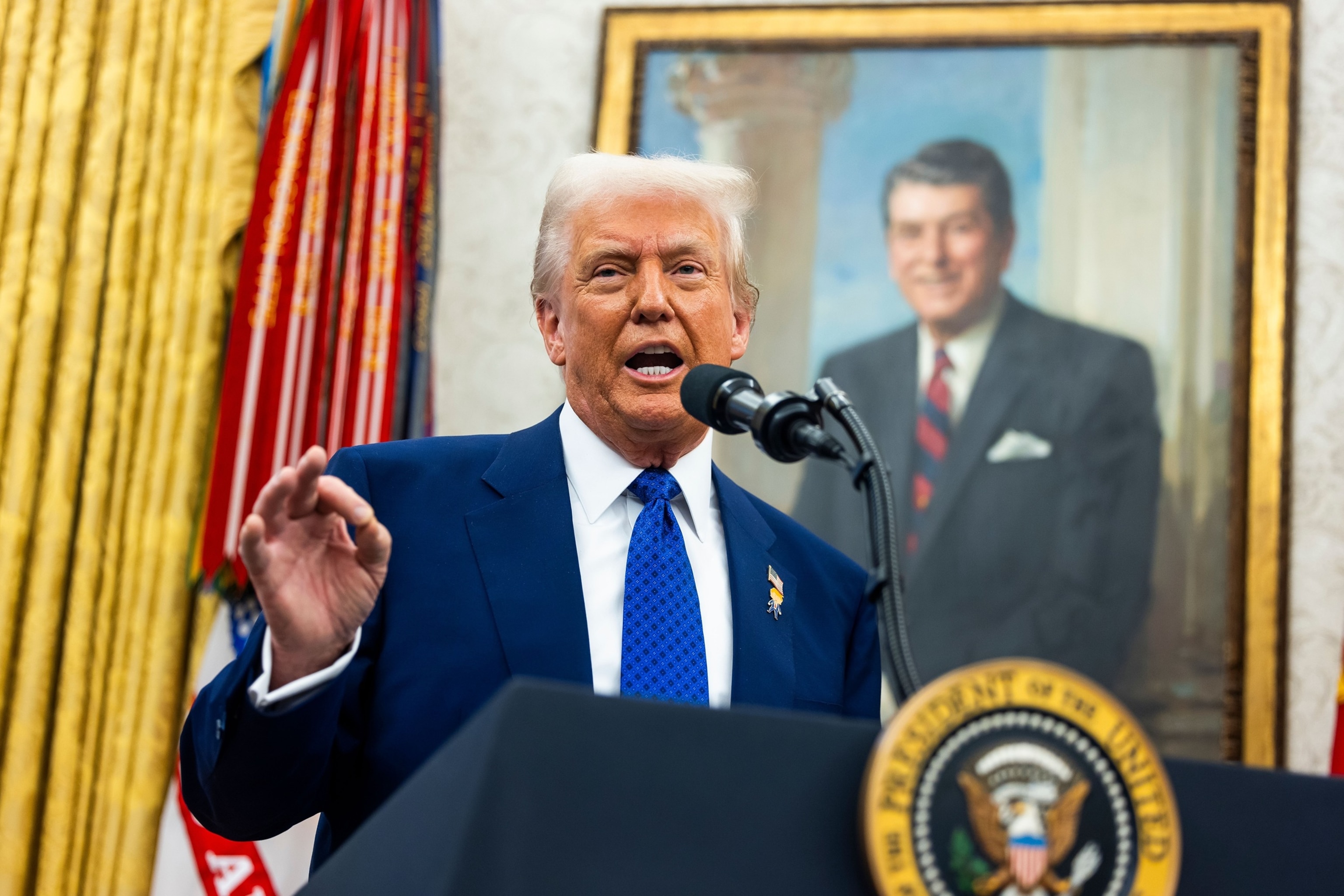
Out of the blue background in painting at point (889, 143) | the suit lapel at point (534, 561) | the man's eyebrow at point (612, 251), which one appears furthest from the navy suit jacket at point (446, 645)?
the blue background in painting at point (889, 143)

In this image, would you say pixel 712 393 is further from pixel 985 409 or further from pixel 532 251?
pixel 532 251

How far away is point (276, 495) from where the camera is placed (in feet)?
3.35

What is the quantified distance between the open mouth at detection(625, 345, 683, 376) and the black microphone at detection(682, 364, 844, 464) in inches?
20.1

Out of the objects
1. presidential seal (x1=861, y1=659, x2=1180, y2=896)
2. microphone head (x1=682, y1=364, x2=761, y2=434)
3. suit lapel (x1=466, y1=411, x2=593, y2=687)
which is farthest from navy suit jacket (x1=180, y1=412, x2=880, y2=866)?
Result: presidential seal (x1=861, y1=659, x2=1180, y2=896)

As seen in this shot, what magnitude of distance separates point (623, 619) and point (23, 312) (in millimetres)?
2296

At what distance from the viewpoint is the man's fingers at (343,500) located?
104 cm

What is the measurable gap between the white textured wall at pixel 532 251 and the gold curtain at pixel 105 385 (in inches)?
23.0

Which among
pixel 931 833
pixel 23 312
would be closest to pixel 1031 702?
pixel 931 833

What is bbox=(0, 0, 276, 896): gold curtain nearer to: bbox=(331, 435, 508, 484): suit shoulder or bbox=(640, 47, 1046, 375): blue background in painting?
bbox=(640, 47, 1046, 375): blue background in painting

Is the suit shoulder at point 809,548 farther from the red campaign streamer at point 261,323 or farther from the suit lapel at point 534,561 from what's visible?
the red campaign streamer at point 261,323

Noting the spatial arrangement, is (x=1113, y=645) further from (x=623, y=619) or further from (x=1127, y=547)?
(x=623, y=619)

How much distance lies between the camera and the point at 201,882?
279cm

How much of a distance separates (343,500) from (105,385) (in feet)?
7.48

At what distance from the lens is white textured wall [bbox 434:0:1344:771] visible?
115 inches
